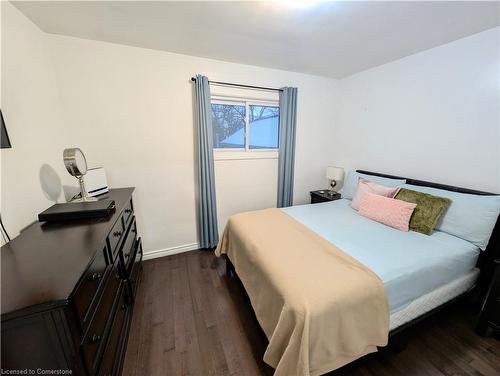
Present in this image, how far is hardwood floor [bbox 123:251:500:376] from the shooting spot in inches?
53.4

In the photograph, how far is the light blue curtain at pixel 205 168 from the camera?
92.4 inches

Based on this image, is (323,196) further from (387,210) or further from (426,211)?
(426,211)

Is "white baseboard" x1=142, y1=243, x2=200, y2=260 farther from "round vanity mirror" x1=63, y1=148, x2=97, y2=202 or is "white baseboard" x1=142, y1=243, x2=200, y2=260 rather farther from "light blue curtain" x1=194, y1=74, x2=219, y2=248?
"round vanity mirror" x1=63, y1=148, x2=97, y2=202

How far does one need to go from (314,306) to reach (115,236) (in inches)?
53.6

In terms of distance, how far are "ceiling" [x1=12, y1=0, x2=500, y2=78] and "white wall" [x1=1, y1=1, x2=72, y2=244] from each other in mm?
211

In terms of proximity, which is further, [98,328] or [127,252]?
[127,252]

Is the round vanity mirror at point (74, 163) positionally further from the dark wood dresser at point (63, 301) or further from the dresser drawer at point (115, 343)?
the dresser drawer at point (115, 343)

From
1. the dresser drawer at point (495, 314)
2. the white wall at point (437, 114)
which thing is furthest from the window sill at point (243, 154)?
the dresser drawer at point (495, 314)

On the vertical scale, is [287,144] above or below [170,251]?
above

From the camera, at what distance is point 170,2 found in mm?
1427

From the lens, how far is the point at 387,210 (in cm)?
202

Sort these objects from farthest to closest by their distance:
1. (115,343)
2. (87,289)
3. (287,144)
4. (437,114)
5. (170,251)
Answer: (287,144) → (170,251) → (437,114) → (115,343) → (87,289)

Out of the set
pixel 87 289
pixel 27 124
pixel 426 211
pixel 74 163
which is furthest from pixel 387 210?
pixel 27 124

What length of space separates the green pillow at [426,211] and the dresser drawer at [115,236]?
2504mm
